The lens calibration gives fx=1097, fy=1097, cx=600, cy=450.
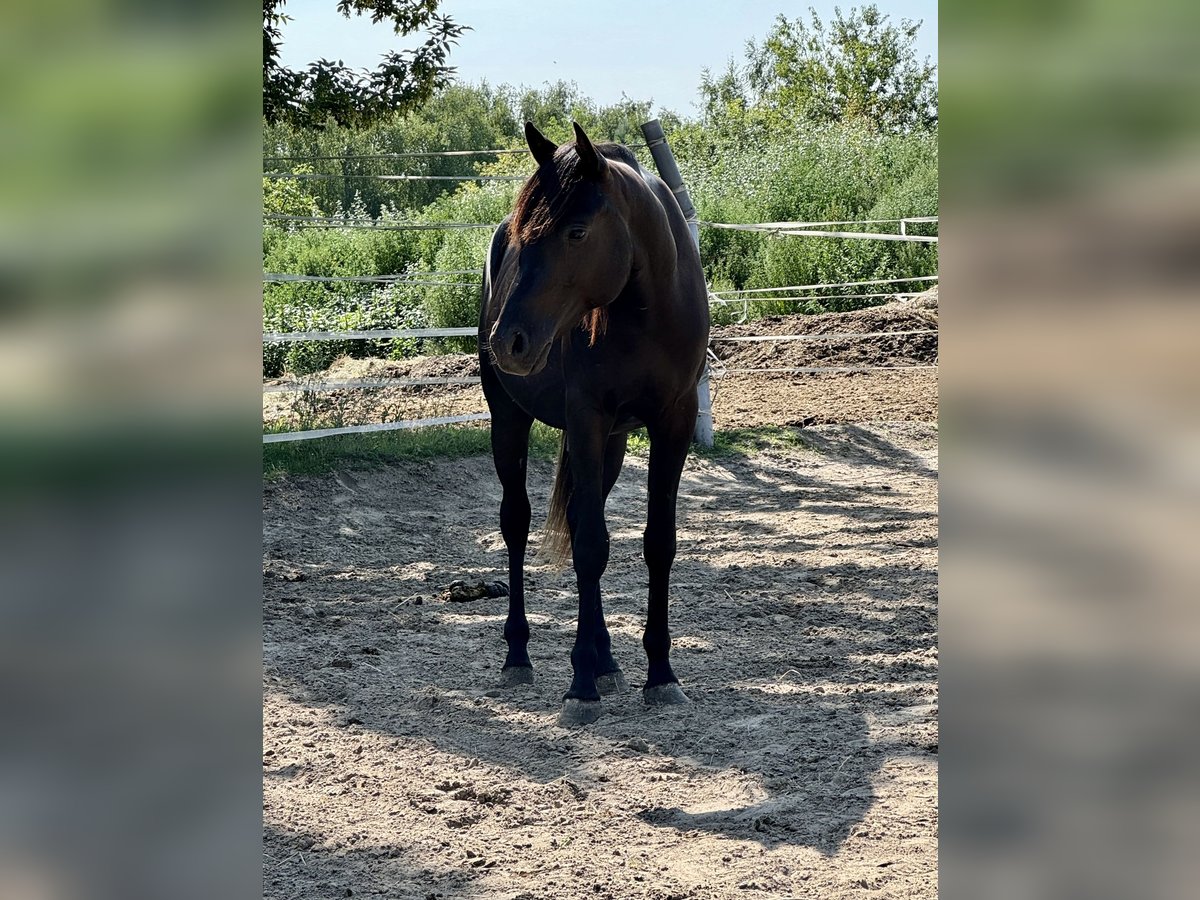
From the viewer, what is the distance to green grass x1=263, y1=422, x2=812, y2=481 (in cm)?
726

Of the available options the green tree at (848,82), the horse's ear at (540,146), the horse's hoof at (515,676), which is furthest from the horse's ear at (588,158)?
the green tree at (848,82)

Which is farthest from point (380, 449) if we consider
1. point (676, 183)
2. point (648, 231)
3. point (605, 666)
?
point (648, 231)

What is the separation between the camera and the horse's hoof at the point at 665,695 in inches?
147

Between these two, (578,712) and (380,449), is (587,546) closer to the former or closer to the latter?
(578,712)

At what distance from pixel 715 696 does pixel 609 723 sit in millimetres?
418

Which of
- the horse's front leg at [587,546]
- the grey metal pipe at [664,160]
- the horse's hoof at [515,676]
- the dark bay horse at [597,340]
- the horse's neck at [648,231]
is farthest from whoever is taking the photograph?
the grey metal pipe at [664,160]

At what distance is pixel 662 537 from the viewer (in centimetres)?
388

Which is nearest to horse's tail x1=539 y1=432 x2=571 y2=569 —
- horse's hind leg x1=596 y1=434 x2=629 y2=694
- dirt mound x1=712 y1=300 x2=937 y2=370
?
horse's hind leg x1=596 y1=434 x2=629 y2=694

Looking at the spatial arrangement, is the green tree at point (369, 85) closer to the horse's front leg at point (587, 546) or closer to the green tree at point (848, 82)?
the horse's front leg at point (587, 546)

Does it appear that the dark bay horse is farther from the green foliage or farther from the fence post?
the fence post

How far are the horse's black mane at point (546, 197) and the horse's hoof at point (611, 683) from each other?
158cm
